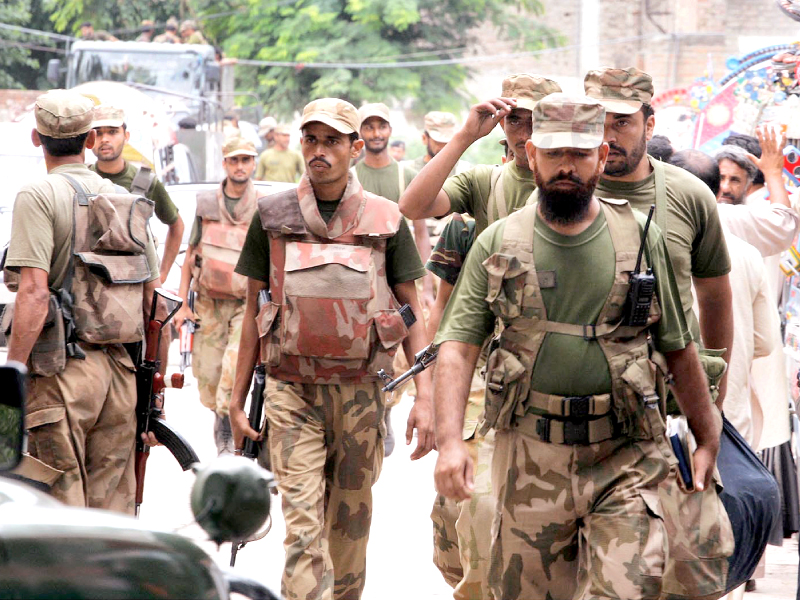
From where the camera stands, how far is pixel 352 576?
553 centimetres

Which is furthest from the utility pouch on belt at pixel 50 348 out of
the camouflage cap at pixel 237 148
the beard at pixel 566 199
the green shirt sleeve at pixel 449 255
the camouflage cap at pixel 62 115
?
the camouflage cap at pixel 237 148

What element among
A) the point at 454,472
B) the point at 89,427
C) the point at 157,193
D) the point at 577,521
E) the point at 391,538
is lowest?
the point at 391,538

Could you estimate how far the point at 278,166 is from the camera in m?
18.8

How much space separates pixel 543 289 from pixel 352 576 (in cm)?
182

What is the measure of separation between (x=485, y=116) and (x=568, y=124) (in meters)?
0.84

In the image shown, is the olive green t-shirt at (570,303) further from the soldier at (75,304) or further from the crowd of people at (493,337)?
the soldier at (75,304)

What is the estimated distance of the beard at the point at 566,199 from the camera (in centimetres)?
424

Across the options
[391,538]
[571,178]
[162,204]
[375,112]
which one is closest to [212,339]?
[162,204]

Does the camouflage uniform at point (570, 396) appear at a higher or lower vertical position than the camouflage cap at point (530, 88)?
lower

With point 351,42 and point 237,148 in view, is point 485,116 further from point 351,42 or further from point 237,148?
point 351,42

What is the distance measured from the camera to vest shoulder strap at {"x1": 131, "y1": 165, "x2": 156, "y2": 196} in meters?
7.98

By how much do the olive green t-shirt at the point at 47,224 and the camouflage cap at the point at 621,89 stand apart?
2.03 m

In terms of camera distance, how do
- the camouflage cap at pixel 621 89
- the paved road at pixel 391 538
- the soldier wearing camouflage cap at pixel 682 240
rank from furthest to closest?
the paved road at pixel 391 538, the camouflage cap at pixel 621 89, the soldier wearing camouflage cap at pixel 682 240

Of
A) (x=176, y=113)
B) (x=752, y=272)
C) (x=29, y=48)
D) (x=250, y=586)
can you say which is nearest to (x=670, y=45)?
(x=29, y=48)
